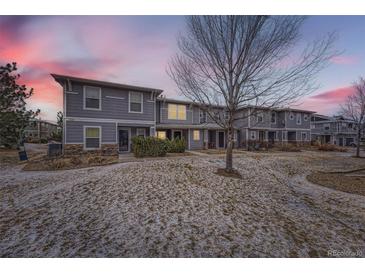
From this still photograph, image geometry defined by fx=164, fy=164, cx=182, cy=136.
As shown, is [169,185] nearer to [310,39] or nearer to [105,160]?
[105,160]

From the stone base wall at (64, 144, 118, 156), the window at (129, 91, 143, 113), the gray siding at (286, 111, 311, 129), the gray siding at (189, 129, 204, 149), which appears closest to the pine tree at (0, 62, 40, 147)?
the stone base wall at (64, 144, 118, 156)

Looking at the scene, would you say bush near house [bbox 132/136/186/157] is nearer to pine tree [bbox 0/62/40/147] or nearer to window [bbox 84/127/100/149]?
window [bbox 84/127/100/149]

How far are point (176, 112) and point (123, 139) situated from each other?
6.25 m

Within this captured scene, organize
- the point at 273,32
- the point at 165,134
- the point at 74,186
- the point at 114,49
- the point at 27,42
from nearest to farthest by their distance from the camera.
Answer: the point at 74,186, the point at 273,32, the point at 27,42, the point at 114,49, the point at 165,134

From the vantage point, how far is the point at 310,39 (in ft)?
16.7

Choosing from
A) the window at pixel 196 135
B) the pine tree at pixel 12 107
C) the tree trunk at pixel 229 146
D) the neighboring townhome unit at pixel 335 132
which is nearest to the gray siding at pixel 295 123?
the neighboring townhome unit at pixel 335 132

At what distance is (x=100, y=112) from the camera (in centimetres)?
1205

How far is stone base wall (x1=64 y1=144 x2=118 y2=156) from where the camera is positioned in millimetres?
10977

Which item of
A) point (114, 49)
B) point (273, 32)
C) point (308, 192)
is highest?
point (114, 49)

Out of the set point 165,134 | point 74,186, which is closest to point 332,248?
point 74,186

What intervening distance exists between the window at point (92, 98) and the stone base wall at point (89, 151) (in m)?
2.83

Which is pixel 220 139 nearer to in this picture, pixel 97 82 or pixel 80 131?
pixel 97 82

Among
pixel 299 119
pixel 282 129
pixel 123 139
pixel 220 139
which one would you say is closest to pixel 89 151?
pixel 123 139
